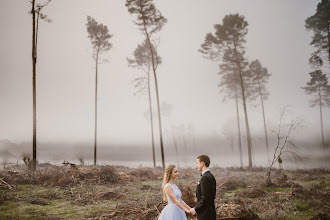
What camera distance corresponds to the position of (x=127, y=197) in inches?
444

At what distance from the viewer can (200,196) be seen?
4.90m

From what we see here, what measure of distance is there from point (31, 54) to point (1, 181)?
36.8 ft

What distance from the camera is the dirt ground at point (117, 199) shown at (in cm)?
805

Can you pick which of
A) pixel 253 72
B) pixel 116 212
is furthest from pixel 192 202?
pixel 253 72

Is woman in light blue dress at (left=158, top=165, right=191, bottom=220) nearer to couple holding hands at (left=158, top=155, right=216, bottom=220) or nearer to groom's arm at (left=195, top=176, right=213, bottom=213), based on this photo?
couple holding hands at (left=158, top=155, right=216, bottom=220)

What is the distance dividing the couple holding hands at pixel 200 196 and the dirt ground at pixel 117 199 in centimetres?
186

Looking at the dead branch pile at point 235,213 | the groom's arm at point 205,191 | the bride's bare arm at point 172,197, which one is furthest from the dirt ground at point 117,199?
the groom's arm at point 205,191

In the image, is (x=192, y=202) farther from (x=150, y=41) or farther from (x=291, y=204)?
(x=150, y=41)

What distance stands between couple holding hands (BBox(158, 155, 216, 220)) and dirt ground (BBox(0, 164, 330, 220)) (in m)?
1.86

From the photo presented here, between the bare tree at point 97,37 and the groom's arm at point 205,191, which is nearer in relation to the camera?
the groom's arm at point 205,191

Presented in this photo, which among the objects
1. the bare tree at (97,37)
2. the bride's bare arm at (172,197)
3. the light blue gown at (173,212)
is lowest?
the light blue gown at (173,212)

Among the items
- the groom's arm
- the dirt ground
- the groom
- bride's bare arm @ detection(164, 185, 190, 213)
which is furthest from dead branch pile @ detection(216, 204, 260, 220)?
the groom's arm

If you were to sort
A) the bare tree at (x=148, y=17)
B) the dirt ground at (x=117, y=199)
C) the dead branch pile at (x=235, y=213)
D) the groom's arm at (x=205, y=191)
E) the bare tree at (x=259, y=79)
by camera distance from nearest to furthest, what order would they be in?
the groom's arm at (x=205, y=191), the dead branch pile at (x=235, y=213), the dirt ground at (x=117, y=199), the bare tree at (x=148, y=17), the bare tree at (x=259, y=79)

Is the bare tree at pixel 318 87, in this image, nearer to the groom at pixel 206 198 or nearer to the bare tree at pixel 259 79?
the bare tree at pixel 259 79
